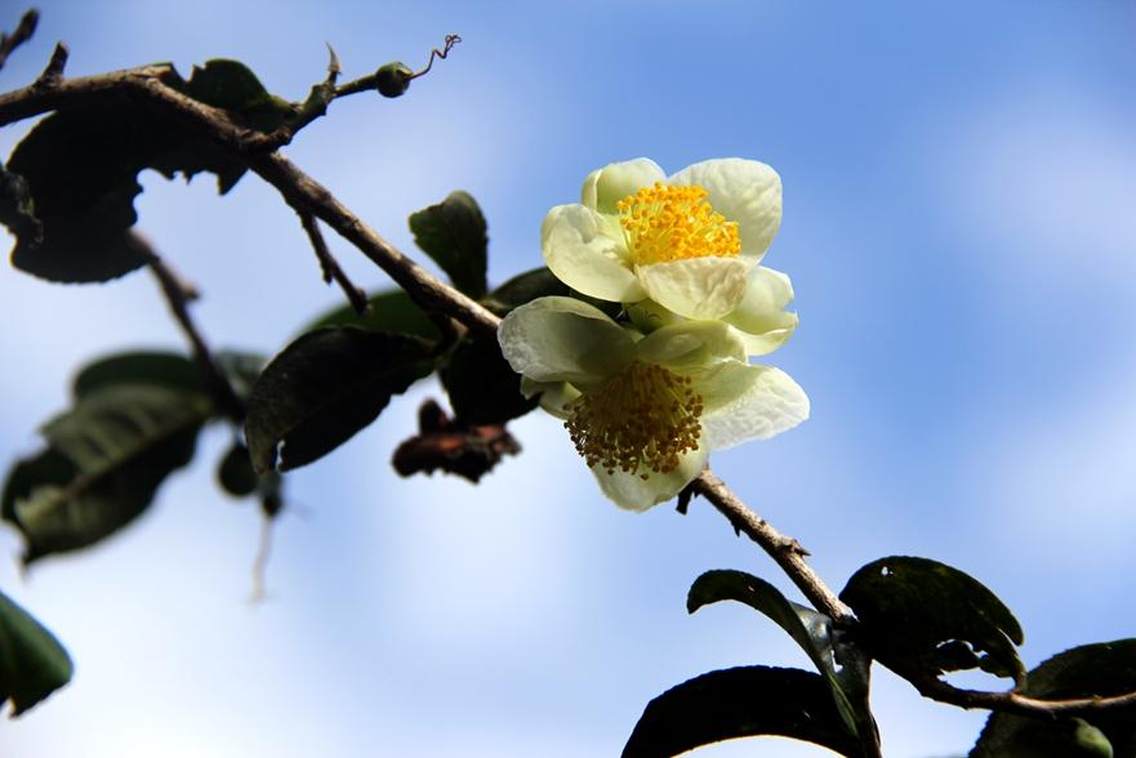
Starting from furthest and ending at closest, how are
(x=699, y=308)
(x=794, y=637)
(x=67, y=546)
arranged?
(x=67, y=546) → (x=699, y=308) → (x=794, y=637)

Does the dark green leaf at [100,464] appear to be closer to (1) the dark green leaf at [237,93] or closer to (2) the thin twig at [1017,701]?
(1) the dark green leaf at [237,93]

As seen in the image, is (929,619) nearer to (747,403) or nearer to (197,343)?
(747,403)

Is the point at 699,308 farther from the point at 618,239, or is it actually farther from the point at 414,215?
the point at 414,215

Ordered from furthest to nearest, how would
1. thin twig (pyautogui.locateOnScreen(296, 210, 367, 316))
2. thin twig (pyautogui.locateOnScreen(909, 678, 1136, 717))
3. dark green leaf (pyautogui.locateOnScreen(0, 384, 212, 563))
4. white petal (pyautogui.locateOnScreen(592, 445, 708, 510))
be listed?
dark green leaf (pyautogui.locateOnScreen(0, 384, 212, 563)) < thin twig (pyautogui.locateOnScreen(296, 210, 367, 316)) < white petal (pyautogui.locateOnScreen(592, 445, 708, 510)) < thin twig (pyautogui.locateOnScreen(909, 678, 1136, 717))

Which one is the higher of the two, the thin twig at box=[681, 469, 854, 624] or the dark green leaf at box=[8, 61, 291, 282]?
the dark green leaf at box=[8, 61, 291, 282]

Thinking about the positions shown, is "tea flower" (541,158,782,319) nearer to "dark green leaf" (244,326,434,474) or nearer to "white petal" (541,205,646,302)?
"white petal" (541,205,646,302)

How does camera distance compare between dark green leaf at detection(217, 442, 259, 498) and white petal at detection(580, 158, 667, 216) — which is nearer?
white petal at detection(580, 158, 667, 216)

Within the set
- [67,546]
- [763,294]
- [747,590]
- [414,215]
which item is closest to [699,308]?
[763,294]

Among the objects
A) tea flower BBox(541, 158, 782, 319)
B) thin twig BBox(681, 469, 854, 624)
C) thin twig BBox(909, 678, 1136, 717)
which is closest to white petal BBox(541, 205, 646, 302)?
tea flower BBox(541, 158, 782, 319)
